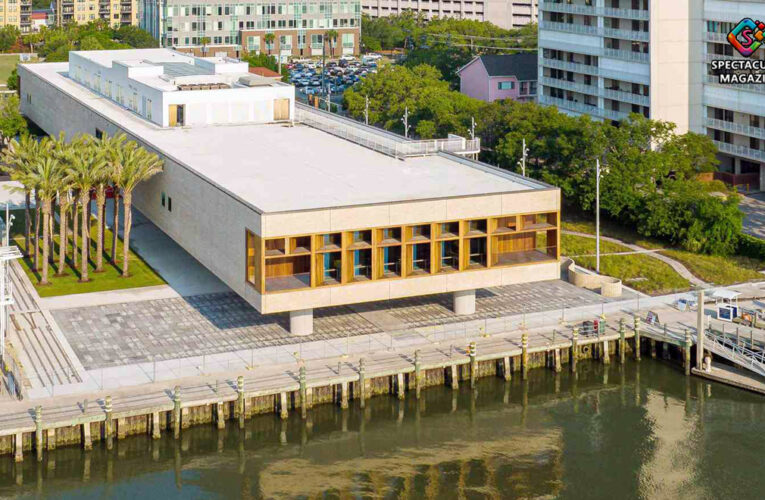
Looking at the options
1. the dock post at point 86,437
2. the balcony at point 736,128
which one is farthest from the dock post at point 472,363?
the balcony at point 736,128

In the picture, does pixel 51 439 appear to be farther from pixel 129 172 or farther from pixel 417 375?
pixel 129 172

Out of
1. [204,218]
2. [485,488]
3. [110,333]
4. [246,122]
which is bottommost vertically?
[485,488]

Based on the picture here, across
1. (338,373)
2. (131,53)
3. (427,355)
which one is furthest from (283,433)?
(131,53)

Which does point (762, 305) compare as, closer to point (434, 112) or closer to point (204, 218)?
point (204, 218)

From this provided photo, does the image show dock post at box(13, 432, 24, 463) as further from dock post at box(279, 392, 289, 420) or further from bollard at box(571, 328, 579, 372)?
bollard at box(571, 328, 579, 372)

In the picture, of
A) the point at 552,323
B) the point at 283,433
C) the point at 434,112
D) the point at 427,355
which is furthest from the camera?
the point at 434,112

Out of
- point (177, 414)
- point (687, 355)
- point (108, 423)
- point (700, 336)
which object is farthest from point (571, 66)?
point (108, 423)
